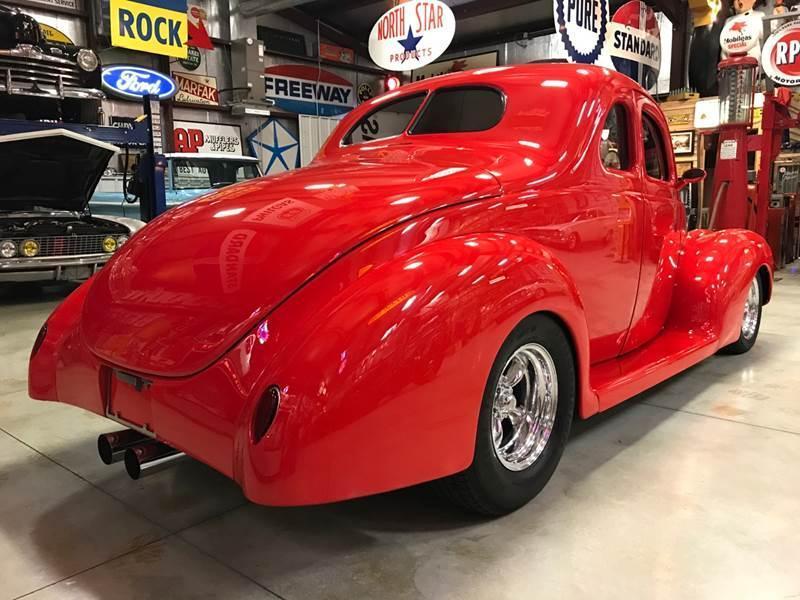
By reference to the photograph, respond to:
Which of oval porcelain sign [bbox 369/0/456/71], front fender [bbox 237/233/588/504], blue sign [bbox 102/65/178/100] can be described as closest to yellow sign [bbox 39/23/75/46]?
blue sign [bbox 102/65/178/100]

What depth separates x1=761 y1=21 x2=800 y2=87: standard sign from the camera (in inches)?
316

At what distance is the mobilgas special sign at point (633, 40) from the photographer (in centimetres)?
734

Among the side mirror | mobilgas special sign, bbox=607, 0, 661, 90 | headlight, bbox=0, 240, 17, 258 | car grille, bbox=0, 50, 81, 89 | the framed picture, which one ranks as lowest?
headlight, bbox=0, 240, 17, 258

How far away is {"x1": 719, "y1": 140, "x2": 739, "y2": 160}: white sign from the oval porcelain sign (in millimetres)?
3338

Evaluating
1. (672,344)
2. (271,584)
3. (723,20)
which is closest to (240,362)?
(271,584)

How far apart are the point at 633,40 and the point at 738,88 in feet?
4.20

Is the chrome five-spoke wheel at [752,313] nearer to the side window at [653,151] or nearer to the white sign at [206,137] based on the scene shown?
the side window at [653,151]

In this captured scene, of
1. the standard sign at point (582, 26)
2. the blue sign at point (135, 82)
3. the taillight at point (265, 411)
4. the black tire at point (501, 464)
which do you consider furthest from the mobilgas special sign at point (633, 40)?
the blue sign at point (135, 82)

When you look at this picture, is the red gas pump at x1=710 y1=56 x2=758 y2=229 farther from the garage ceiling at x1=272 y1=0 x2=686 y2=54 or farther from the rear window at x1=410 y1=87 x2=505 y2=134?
the garage ceiling at x1=272 y1=0 x2=686 y2=54

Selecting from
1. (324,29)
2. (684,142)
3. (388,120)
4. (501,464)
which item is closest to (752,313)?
(388,120)

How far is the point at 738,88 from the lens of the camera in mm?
7168

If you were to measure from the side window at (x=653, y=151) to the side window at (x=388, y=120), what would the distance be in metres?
1.13

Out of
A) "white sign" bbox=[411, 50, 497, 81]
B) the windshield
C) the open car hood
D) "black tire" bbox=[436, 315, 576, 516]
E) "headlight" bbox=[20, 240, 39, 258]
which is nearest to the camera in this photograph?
"black tire" bbox=[436, 315, 576, 516]

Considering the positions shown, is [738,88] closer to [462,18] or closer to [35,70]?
[35,70]
